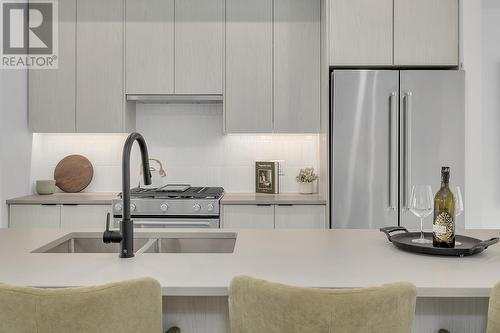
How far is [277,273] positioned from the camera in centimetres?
156

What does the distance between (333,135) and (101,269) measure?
2465 mm

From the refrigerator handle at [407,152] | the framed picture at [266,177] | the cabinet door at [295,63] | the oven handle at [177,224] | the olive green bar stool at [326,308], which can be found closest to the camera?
the olive green bar stool at [326,308]

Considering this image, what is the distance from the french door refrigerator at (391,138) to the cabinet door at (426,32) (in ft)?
0.55

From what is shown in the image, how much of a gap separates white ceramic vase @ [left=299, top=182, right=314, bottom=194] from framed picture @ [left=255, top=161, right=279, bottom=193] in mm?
214

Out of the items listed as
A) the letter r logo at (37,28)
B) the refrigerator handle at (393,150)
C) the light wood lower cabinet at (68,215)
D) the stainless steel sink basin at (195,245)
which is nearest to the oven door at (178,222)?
the light wood lower cabinet at (68,215)

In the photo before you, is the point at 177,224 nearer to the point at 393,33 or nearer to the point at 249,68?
the point at 249,68

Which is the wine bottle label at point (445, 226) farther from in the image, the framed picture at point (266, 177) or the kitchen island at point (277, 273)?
the framed picture at point (266, 177)

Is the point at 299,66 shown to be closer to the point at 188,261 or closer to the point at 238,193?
the point at 238,193

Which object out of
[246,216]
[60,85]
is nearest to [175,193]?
[246,216]

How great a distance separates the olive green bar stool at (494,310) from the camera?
4.29 ft

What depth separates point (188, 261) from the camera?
1715mm

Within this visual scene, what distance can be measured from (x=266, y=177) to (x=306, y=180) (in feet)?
1.16

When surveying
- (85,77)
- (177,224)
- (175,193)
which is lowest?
(177,224)

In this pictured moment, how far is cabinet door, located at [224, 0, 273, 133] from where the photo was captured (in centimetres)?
419
